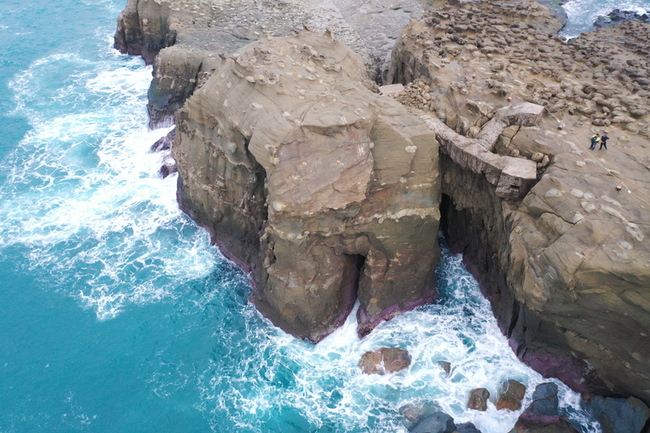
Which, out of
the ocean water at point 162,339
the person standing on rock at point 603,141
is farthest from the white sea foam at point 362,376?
the person standing on rock at point 603,141

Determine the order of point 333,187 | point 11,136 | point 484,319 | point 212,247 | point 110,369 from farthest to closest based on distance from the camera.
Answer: point 11,136 → point 212,247 → point 484,319 → point 110,369 → point 333,187

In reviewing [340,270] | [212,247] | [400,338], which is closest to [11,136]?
[212,247]

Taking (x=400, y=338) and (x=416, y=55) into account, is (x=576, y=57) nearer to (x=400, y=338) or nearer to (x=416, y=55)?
(x=416, y=55)

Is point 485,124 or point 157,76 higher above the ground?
point 485,124

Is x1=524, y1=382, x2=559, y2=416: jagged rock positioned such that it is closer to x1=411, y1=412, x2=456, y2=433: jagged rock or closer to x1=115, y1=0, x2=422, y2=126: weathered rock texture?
x1=411, y1=412, x2=456, y2=433: jagged rock

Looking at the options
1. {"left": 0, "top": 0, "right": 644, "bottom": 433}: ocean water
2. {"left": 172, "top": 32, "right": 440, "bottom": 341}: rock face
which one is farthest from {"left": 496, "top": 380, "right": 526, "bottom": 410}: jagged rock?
{"left": 172, "top": 32, "right": 440, "bottom": 341}: rock face

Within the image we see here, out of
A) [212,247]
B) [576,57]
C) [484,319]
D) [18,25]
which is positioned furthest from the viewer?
[18,25]
